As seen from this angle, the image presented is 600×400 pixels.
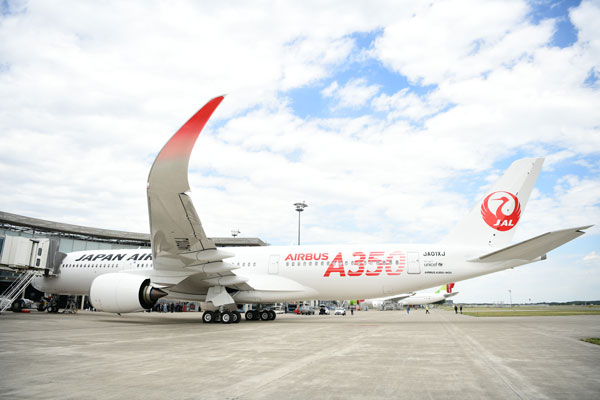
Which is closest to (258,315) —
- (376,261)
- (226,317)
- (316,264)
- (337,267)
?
(226,317)

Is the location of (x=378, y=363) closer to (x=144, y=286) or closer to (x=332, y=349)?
(x=332, y=349)

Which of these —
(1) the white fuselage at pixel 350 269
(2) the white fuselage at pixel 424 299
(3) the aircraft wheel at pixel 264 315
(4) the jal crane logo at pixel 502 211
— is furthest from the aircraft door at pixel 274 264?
(2) the white fuselage at pixel 424 299

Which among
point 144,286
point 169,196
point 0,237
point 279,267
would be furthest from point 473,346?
point 0,237

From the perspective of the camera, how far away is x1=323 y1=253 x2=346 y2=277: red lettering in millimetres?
16078

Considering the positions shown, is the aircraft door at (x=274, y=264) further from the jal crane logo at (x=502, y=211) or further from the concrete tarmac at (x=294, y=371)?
the jal crane logo at (x=502, y=211)

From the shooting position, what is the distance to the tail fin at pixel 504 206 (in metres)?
14.9

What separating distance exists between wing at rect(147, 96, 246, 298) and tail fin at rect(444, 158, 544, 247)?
9.74m

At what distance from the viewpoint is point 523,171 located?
15.0m

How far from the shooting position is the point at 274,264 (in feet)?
56.2

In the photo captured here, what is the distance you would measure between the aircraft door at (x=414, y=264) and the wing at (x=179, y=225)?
6.73 m

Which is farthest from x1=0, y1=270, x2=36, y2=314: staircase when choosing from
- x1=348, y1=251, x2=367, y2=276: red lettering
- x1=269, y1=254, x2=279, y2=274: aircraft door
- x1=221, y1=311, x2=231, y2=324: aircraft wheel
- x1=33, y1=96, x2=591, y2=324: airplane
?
x1=348, y1=251, x2=367, y2=276: red lettering

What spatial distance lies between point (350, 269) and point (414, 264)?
8.53ft

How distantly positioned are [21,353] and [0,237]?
2160cm

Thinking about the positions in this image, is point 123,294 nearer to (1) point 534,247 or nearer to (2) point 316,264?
(2) point 316,264
